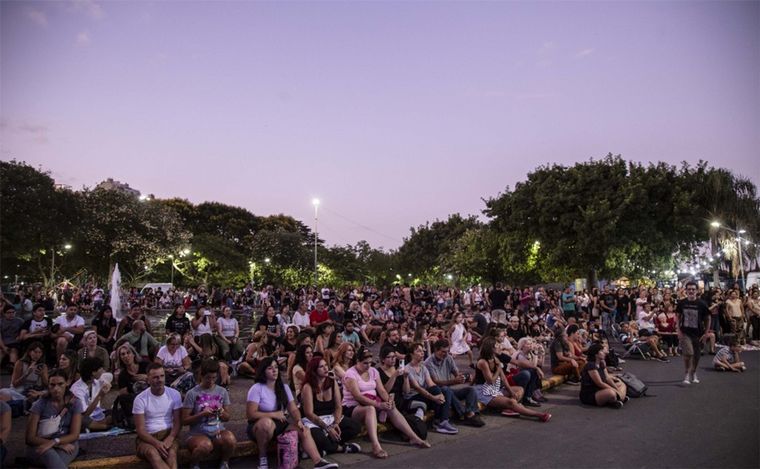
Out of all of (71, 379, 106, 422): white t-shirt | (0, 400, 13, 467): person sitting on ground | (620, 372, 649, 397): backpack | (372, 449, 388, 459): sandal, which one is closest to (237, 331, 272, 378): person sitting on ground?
(71, 379, 106, 422): white t-shirt

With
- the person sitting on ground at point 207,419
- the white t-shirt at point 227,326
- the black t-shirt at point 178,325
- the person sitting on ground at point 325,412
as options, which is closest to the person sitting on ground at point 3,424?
the person sitting on ground at point 207,419

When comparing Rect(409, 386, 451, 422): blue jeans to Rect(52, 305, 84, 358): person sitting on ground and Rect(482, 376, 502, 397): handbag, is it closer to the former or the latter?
Rect(482, 376, 502, 397): handbag

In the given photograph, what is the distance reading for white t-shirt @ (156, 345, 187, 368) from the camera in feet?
28.4

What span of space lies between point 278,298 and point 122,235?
14.3 meters

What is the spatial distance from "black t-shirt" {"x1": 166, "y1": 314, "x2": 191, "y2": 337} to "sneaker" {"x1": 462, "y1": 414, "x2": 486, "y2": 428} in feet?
20.4

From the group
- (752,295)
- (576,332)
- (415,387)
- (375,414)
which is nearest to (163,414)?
(375,414)

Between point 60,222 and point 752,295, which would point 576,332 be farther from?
point 60,222

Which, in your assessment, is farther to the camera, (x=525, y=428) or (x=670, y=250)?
(x=670, y=250)

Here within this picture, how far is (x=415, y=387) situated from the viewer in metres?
7.50

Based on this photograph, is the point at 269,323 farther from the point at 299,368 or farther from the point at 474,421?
the point at 474,421

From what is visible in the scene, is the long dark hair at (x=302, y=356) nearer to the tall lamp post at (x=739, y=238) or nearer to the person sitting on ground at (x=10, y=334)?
the person sitting on ground at (x=10, y=334)

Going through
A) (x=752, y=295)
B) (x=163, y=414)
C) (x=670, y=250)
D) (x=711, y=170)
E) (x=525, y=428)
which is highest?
(x=711, y=170)

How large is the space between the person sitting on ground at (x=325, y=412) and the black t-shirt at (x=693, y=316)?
7.32m

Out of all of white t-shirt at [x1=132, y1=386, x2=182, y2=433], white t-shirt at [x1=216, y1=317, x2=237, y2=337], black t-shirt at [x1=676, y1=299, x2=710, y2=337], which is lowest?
white t-shirt at [x1=132, y1=386, x2=182, y2=433]
